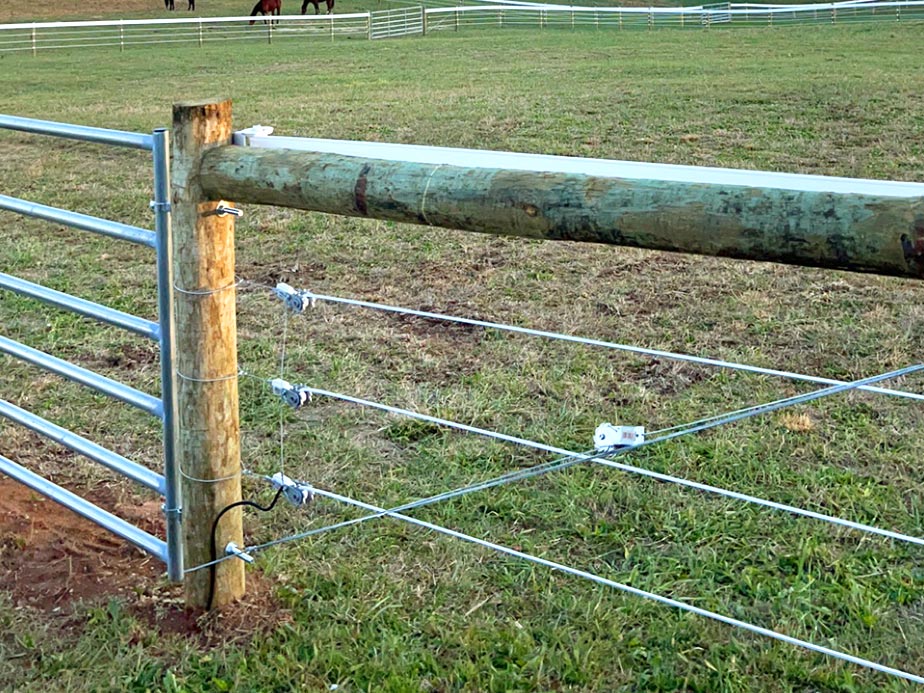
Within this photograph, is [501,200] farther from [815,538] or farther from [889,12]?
[889,12]

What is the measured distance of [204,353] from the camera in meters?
2.70

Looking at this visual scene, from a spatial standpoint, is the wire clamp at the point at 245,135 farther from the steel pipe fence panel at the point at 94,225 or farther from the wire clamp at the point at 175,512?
the wire clamp at the point at 175,512

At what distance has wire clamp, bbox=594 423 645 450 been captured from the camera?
7.76 feet

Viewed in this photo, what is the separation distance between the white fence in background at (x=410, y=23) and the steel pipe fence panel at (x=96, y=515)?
25263 mm

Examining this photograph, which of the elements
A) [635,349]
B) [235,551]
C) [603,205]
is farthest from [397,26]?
[603,205]

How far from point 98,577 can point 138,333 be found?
76 centimetres

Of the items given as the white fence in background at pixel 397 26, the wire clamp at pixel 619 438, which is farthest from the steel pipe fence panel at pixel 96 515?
the white fence in background at pixel 397 26

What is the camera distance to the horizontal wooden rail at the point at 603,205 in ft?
6.03

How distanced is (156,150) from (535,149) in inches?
311

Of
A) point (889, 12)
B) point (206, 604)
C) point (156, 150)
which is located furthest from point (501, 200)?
point (889, 12)

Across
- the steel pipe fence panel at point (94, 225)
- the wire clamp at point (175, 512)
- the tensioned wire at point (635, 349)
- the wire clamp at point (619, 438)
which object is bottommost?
the wire clamp at point (175, 512)

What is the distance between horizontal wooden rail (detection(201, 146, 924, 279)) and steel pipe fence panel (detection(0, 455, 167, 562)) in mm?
909

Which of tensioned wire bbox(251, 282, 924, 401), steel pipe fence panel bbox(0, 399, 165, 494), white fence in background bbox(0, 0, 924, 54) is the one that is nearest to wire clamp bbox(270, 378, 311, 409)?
tensioned wire bbox(251, 282, 924, 401)

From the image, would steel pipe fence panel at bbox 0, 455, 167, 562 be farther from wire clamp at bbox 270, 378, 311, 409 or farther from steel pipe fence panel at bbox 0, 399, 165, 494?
wire clamp at bbox 270, 378, 311, 409
